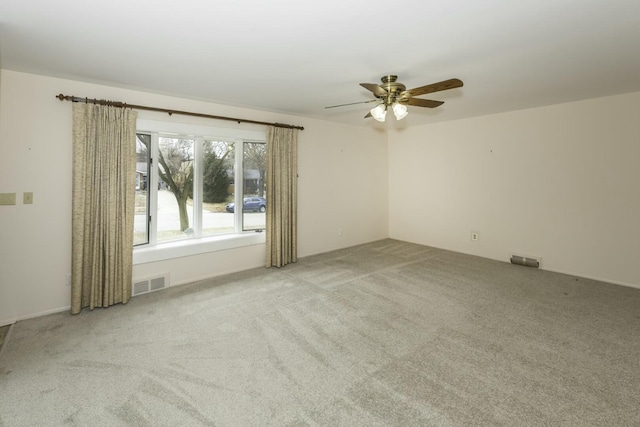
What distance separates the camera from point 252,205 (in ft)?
14.7

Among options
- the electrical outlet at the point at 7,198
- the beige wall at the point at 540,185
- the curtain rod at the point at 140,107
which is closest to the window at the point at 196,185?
the curtain rod at the point at 140,107

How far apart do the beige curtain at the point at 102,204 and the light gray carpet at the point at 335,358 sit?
275 mm

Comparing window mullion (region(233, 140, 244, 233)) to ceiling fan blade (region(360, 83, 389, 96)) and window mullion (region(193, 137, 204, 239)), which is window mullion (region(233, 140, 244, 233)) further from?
ceiling fan blade (region(360, 83, 389, 96))

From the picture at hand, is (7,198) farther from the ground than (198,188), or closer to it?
closer to it

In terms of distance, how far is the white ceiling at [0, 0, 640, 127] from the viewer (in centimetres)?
180

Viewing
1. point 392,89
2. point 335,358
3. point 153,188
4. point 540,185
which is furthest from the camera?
point 540,185

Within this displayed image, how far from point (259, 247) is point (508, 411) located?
3484 mm

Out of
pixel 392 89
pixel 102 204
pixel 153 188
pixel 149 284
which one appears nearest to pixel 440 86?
pixel 392 89

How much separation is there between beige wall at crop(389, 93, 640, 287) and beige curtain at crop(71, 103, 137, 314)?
4873 mm

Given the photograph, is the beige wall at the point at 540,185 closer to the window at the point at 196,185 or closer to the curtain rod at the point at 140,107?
the curtain rod at the point at 140,107

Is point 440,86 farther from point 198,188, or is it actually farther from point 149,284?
point 149,284

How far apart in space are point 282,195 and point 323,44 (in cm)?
246

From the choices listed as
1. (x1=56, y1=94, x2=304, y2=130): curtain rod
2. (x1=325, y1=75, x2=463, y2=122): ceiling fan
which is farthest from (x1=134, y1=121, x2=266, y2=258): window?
(x1=325, y1=75, x2=463, y2=122): ceiling fan

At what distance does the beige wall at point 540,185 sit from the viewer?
365 centimetres
